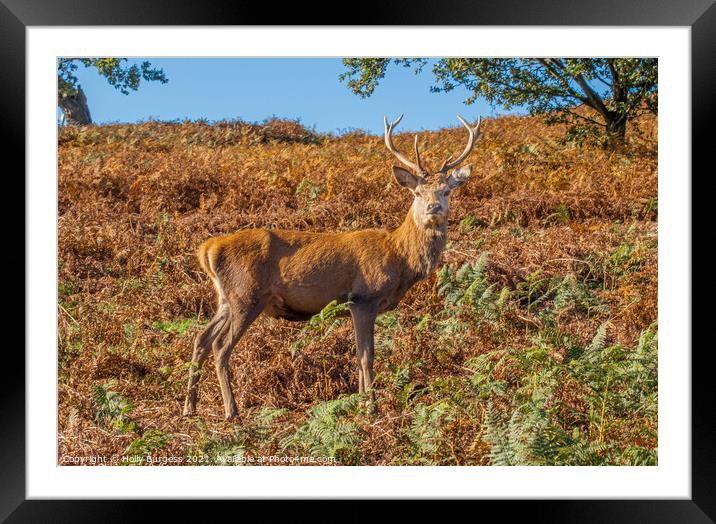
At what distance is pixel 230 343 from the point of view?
7.38 meters

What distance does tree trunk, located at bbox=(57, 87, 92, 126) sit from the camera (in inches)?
458

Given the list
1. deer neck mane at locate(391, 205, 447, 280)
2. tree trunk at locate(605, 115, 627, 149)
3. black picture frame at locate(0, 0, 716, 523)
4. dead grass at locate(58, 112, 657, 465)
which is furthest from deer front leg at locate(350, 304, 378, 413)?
tree trunk at locate(605, 115, 627, 149)

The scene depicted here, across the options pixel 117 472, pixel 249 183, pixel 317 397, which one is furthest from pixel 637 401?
pixel 249 183

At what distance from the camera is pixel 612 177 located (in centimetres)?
1214

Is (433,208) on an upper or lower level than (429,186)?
lower

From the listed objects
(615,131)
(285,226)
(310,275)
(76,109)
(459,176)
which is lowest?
(310,275)

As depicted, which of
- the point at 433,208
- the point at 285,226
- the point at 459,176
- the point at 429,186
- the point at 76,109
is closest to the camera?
the point at 433,208

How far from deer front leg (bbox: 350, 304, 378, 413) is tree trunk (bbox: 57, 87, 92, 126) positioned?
5.74 m

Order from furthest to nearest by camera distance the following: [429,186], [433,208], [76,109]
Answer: [76,109]
[429,186]
[433,208]

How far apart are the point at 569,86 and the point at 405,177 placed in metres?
5.54

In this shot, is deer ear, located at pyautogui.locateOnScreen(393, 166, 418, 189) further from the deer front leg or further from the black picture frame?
the black picture frame
